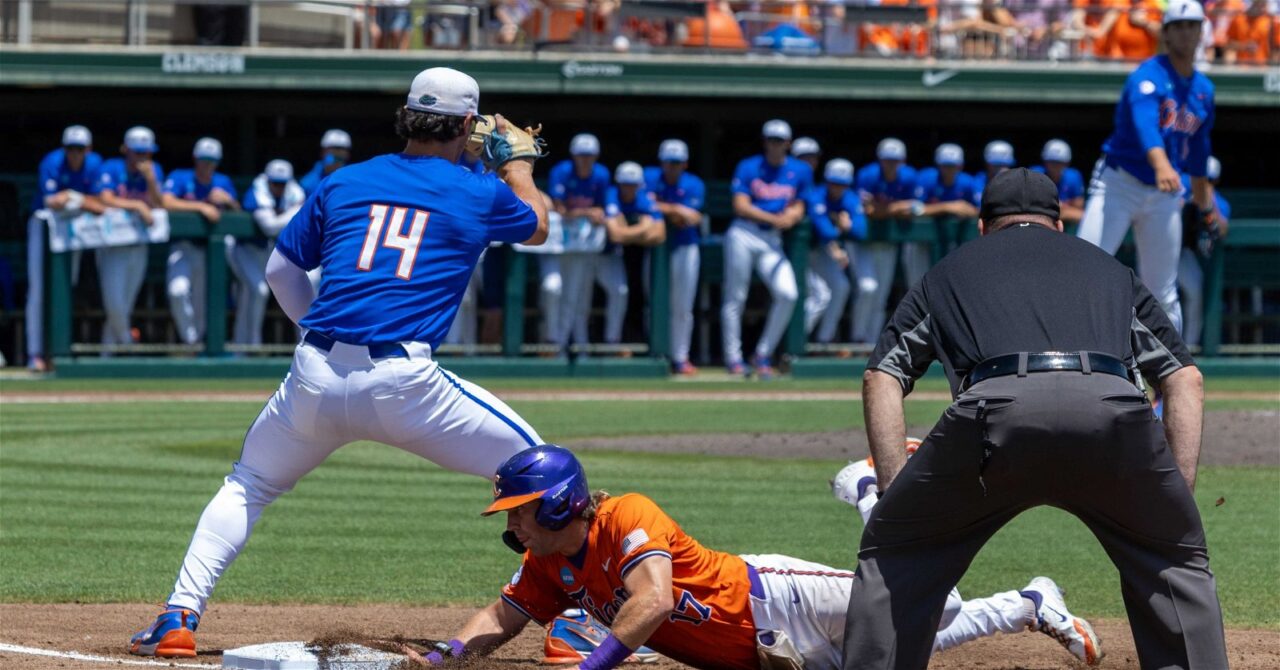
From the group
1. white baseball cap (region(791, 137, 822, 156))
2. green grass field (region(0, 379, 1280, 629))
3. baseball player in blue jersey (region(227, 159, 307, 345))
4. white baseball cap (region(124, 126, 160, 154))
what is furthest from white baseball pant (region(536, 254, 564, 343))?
green grass field (region(0, 379, 1280, 629))

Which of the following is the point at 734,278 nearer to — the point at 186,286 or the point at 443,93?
the point at 186,286

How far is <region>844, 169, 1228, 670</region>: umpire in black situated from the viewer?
390 centimetres

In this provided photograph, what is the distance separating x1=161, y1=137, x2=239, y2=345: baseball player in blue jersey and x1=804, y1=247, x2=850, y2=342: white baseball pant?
5.34 m

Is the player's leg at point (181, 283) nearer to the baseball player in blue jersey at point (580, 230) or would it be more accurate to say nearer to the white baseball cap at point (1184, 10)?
the baseball player in blue jersey at point (580, 230)

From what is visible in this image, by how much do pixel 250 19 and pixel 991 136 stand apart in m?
8.75

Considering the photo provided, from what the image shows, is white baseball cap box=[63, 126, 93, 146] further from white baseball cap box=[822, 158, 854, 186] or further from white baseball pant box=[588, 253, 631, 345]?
white baseball cap box=[822, 158, 854, 186]

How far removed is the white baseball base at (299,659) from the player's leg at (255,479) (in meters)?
0.22

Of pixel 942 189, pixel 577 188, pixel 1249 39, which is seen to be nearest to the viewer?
pixel 577 188

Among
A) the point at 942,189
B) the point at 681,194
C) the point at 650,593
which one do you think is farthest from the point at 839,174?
the point at 650,593

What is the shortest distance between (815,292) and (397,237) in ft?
40.3

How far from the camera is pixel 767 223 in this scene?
16.5 metres

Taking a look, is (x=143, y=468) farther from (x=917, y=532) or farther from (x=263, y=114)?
(x=263, y=114)

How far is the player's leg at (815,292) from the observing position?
1714 cm

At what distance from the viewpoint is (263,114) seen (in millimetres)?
19906
